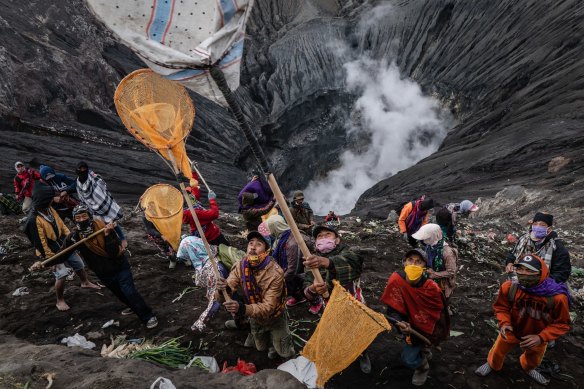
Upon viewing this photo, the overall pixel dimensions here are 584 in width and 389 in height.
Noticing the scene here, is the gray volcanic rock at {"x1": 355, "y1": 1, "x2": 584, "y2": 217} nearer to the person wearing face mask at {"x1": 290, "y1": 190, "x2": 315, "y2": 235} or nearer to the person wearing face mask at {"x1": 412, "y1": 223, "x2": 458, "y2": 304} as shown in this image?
the person wearing face mask at {"x1": 412, "y1": 223, "x2": 458, "y2": 304}

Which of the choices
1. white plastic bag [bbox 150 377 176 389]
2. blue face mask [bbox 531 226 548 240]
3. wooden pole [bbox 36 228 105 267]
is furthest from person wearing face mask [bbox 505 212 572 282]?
wooden pole [bbox 36 228 105 267]

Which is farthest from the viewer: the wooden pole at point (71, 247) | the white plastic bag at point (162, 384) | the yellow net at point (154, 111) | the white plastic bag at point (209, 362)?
the wooden pole at point (71, 247)

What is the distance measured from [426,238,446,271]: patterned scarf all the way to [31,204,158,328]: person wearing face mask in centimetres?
328

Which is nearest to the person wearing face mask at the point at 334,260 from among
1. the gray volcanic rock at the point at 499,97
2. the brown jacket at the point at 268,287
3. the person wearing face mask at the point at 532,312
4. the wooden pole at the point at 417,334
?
the brown jacket at the point at 268,287

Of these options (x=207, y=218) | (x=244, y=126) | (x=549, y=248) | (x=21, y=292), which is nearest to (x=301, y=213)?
(x=207, y=218)

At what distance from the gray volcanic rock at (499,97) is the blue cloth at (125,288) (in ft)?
34.6

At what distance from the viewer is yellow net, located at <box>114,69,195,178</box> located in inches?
142

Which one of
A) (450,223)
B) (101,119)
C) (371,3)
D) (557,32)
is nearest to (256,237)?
(450,223)

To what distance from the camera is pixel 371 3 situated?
3712 cm

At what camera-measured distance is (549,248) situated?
13.1 ft

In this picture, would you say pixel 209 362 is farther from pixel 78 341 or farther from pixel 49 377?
pixel 78 341

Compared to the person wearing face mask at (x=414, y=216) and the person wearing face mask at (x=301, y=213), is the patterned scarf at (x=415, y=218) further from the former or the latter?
the person wearing face mask at (x=301, y=213)

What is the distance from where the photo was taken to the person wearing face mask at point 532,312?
9.79ft

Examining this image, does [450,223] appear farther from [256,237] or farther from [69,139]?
[69,139]
